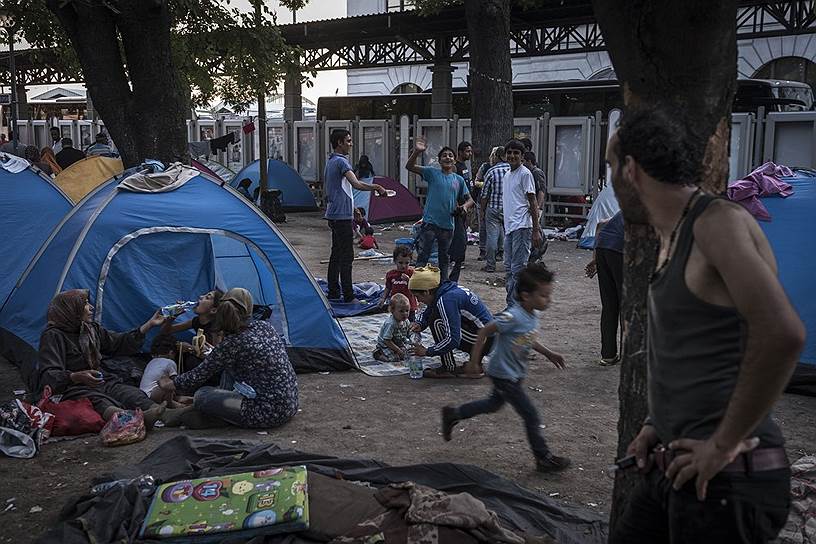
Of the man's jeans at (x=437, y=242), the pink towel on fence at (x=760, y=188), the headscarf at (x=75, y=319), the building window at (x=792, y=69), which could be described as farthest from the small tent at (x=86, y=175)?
the building window at (x=792, y=69)

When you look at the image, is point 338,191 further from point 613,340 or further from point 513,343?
point 513,343

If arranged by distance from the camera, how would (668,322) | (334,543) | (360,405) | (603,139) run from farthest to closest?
1. (603,139)
2. (360,405)
3. (334,543)
4. (668,322)

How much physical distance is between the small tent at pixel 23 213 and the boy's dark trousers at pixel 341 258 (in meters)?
2.96

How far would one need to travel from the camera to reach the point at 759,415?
6.52 ft

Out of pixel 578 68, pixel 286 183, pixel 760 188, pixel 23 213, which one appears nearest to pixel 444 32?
pixel 286 183

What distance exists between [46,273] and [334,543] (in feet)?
14.3

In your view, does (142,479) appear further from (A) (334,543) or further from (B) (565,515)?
(B) (565,515)

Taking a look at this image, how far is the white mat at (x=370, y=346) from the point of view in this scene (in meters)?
7.34

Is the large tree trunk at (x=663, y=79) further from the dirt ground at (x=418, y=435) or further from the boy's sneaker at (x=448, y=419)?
the boy's sneaker at (x=448, y=419)

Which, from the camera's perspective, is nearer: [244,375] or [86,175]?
[244,375]

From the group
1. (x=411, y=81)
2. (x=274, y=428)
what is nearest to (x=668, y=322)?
(x=274, y=428)

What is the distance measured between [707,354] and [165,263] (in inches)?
235

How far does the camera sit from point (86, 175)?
13148 mm

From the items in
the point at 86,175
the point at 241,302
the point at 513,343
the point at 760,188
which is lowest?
the point at 513,343
